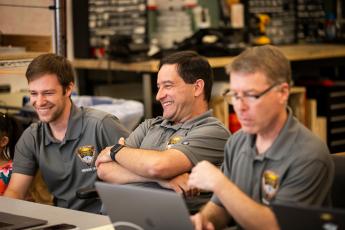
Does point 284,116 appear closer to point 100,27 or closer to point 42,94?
point 42,94

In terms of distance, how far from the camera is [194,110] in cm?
356

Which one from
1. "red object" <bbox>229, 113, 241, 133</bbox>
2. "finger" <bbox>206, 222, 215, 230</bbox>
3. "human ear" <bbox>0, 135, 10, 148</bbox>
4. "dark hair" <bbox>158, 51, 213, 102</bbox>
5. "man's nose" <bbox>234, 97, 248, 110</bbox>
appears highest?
"dark hair" <bbox>158, 51, 213, 102</bbox>

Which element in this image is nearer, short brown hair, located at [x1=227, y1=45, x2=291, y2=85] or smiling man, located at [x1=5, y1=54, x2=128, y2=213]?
short brown hair, located at [x1=227, y1=45, x2=291, y2=85]

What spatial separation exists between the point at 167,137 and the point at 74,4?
12.8 ft

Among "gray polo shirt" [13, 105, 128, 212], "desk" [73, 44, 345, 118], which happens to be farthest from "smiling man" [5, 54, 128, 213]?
"desk" [73, 44, 345, 118]

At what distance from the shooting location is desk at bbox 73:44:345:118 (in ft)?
20.9

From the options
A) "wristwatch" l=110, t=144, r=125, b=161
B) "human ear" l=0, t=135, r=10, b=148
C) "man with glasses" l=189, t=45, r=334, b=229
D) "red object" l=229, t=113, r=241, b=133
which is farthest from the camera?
"red object" l=229, t=113, r=241, b=133

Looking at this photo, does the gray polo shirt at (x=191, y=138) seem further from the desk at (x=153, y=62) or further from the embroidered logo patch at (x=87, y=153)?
the desk at (x=153, y=62)

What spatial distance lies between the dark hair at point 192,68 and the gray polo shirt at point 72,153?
0.53 m

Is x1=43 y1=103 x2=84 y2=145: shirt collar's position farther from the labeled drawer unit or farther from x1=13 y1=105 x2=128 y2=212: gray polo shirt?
the labeled drawer unit

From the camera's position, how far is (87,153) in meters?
3.88

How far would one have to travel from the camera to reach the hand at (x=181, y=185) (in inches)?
128

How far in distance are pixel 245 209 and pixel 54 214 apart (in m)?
1.01

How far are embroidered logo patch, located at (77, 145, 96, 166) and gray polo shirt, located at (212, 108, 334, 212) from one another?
1254mm
